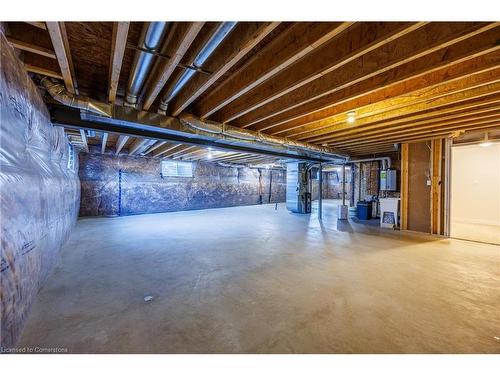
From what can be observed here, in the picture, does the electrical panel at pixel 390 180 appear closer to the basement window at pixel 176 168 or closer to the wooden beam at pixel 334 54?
the wooden beam at pixel 334 54

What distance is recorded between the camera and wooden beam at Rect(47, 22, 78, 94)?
1.34 metres

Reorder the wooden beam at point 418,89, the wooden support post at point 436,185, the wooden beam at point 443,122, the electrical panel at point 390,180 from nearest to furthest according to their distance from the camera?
the wooden beam at point 418,89 → the wooden beam at point 443,122 → the wooden support post at point 436,185 → the electrical panel at point 390,180

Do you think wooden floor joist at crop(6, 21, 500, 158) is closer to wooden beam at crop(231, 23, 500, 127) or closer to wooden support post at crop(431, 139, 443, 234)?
wooden beam at crop(231, 23, 500, 127)

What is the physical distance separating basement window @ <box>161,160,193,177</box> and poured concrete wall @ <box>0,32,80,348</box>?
557 cm

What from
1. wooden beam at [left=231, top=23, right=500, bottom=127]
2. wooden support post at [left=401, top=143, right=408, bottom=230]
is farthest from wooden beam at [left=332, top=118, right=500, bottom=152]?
wooden beam at [left=231, top=23, right=500, bottom=127]

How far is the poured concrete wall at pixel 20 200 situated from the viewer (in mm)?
1224

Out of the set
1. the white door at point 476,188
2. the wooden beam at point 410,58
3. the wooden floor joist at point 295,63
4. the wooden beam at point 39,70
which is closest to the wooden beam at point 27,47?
the wooden floor joist at point 295,63

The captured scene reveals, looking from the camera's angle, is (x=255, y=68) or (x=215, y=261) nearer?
(x=255, y=68)

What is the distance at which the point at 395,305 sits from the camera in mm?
1761

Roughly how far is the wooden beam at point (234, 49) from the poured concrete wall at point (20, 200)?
4.54 feet

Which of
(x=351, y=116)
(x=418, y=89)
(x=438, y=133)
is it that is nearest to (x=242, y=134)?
(x=351, y=116)

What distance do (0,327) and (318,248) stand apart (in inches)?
130
